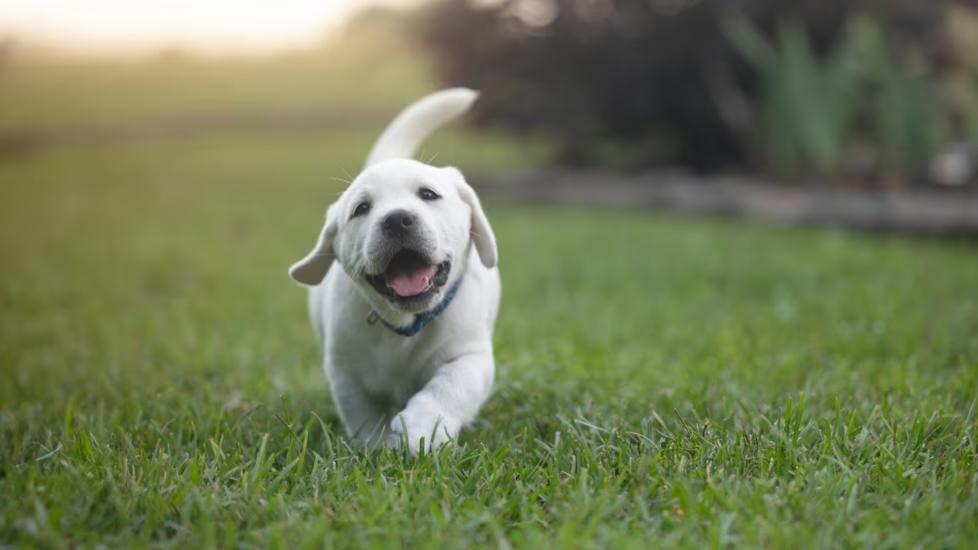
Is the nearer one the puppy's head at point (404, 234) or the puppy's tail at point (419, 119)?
the puppy's head at point (404, 234)

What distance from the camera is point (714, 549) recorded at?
72.4 inches

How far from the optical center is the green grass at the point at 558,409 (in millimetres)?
1992

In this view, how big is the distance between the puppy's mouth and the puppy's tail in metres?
0.83

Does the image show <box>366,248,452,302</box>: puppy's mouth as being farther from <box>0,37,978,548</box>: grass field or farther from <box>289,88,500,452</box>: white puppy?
<box>0,37,978,548</box>: grass field

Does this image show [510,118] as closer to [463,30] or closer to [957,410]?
[463,30]

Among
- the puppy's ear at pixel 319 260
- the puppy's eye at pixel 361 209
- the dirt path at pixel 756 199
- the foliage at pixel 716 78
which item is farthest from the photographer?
the foliage at pixel 716 78

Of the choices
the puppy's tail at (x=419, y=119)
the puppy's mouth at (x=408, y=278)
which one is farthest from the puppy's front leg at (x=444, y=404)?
the puppy's tail at (x=419, y=119)

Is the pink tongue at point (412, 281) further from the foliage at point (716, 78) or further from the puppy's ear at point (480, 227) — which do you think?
the foliage at point (716, 78)

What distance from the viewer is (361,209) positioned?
2488 millimetres

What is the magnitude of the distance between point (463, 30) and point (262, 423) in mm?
9975

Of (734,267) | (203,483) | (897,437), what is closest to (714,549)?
(897,437)

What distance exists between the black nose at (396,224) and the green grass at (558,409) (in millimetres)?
579

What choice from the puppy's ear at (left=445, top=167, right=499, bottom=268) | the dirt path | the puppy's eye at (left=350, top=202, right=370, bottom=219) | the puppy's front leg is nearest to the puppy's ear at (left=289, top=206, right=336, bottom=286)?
the puppy's eye at (left=350, top=202, right=370, bottom=219)

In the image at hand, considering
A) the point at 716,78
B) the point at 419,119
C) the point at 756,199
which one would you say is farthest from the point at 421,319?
the point at 716,78
